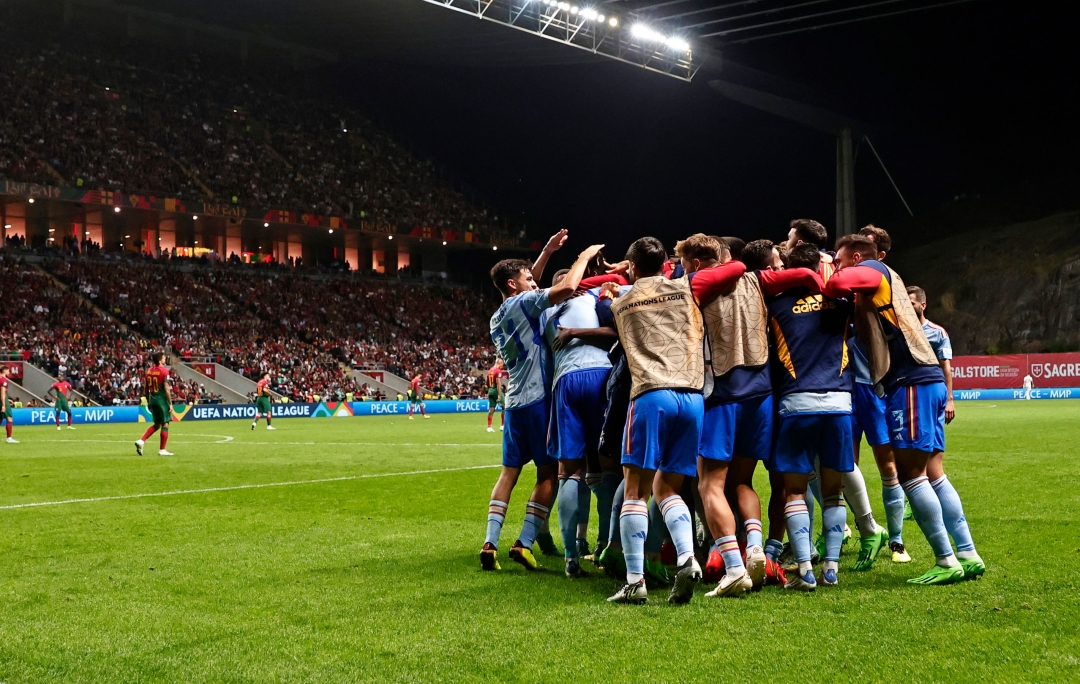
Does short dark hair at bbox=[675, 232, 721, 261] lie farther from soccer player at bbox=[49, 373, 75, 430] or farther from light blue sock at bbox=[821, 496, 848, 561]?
soccer player at bbox=[49, 373, 75, 430]

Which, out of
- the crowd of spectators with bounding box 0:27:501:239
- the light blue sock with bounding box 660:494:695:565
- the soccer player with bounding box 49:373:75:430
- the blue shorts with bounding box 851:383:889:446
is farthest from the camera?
the crowd of spectators with bounding box 0:27:501:239

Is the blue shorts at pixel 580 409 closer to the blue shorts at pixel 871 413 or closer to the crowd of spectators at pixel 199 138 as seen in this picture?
the blue shorts at pixel 871 413

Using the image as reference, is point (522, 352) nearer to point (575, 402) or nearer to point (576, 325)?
point (576, 325)

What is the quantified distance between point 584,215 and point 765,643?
45134 mm

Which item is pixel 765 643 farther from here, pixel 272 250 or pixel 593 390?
pixel 272 250

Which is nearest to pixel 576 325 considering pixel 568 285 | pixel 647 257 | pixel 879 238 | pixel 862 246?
pixel 568 285

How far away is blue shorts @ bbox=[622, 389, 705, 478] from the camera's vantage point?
17.5ft

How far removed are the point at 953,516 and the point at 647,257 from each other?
2454 mm

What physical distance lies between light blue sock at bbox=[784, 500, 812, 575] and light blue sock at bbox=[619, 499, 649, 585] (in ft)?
3.05

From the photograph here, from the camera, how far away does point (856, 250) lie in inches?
237

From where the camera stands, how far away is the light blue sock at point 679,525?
17.2ft

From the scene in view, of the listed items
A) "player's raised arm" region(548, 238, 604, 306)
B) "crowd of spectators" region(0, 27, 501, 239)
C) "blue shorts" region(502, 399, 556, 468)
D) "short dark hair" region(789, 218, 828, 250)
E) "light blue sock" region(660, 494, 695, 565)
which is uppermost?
"crowd of spectators" region(0, 27, 501, 239)

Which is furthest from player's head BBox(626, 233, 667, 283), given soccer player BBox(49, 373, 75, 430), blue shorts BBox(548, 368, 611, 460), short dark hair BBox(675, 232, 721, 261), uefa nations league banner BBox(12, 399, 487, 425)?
uefa nations league banner BBox(12, 399, 487, 425)

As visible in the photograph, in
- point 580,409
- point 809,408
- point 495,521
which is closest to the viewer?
point 809,408
